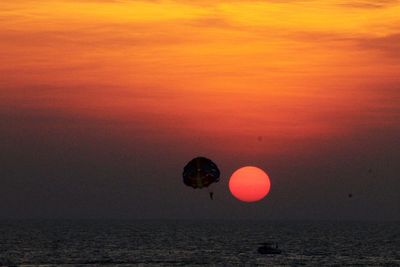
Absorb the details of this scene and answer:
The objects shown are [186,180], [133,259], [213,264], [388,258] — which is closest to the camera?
[186,180]

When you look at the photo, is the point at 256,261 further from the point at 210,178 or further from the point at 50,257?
the point at 210,178

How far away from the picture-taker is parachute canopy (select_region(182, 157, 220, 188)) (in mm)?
109875

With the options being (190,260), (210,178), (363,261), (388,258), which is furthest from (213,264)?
(210,178)

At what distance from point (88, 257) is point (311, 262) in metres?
43.7

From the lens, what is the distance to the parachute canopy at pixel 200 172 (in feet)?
360

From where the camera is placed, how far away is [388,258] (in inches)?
7667

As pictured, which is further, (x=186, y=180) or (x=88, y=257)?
(x=88, y=257)

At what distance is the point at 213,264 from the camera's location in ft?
552

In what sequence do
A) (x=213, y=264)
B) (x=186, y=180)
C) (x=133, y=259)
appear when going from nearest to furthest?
(x=186, y=180) → (x=213, y=264) → (x=133, y=259)

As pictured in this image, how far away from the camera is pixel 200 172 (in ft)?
363

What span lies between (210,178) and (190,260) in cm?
6950

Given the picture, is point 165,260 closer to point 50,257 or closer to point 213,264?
point 213,264

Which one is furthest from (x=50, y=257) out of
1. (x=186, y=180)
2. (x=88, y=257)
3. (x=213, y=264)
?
(x=186, y=180)

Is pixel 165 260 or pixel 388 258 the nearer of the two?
pixel 165 260
